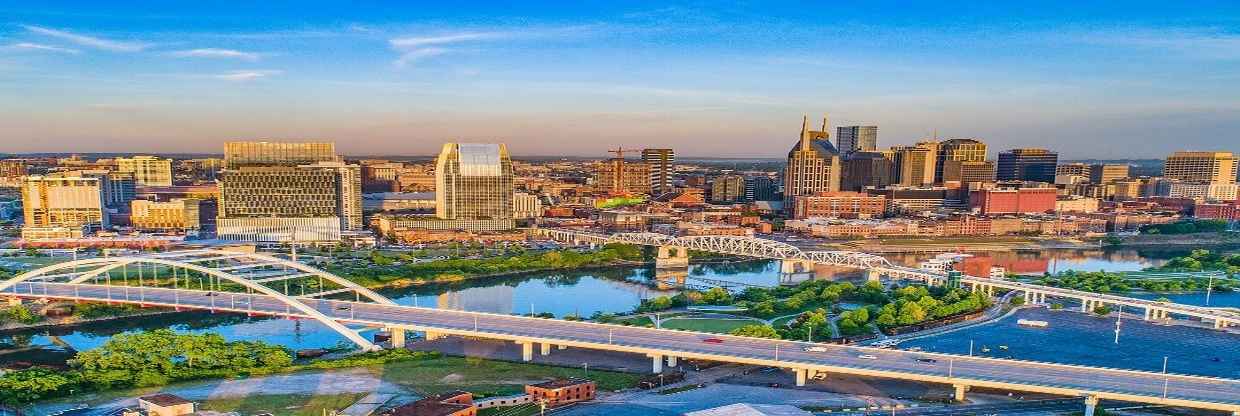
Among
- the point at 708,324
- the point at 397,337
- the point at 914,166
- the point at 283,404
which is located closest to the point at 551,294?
the point at 708,324

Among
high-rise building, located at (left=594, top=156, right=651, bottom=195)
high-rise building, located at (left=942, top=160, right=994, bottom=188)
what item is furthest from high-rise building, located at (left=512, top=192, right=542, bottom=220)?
high-rise building, located at (left=942, top=160, right=994, bottom=188)

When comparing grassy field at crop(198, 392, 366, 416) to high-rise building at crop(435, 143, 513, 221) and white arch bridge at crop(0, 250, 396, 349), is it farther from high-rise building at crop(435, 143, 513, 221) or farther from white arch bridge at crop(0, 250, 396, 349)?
high-rise building at crop(435, 143, 513, 221)

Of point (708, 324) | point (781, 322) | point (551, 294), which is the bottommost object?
point (551, 294)

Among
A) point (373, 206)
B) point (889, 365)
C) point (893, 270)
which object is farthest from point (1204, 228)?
point (373, 206)

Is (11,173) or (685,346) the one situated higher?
(11,173)

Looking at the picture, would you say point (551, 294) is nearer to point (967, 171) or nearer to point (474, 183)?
point (474, 183)

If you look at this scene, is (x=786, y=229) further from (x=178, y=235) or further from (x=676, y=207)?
(x=178, y=235)

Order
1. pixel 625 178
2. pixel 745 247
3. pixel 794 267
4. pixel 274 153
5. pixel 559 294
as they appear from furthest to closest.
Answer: pixel 625 178 < pixel 274 153 < pixel 745 247 < pixel 794 267 < pixel 559 294

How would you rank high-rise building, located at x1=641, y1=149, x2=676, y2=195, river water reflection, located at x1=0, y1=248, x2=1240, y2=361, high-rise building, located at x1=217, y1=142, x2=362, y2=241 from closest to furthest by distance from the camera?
river water reflection, located at x1=0, y1=248, x2=1240, y2=361, high-rise building, located at x1=217, y1=142, x2=362, y2=241, high-rise building, located at x1=641, y1=149, x2=676, y2=195
